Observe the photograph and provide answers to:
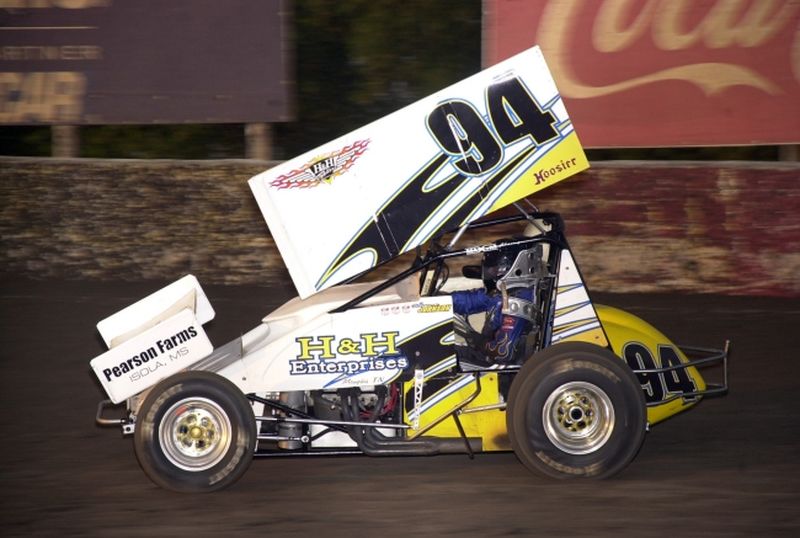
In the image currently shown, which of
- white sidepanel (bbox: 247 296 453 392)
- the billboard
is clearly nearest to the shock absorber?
white sidepanel (bbox: 247 296 453 392)

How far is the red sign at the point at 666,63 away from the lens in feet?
38.2

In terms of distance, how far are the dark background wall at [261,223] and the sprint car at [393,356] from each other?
204 inches

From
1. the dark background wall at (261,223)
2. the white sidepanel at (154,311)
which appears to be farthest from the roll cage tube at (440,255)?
the dark background wall at (261,223)

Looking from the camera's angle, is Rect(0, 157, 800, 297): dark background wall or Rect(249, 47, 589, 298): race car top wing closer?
Rect(249, 47, 589, 298): race car top wing

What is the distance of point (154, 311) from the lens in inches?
269

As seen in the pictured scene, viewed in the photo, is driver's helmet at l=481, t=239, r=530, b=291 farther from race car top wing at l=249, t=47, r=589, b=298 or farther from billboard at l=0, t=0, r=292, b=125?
billboard at l=0, t=0, r=292, b=125

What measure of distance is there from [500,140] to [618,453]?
5.84 ft

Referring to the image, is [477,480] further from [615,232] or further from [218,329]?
[615,232]

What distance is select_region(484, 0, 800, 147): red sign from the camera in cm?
1163

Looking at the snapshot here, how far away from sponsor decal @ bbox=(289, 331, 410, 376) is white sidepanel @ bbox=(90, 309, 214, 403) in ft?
1.74

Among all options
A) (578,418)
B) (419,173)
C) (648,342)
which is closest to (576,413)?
(578,418)

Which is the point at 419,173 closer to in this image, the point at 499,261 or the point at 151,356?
the point at 499,261

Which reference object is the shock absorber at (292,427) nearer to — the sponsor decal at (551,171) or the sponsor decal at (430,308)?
the sponsor decal at (430,308)

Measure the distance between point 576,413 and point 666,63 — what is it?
6.51 meters
